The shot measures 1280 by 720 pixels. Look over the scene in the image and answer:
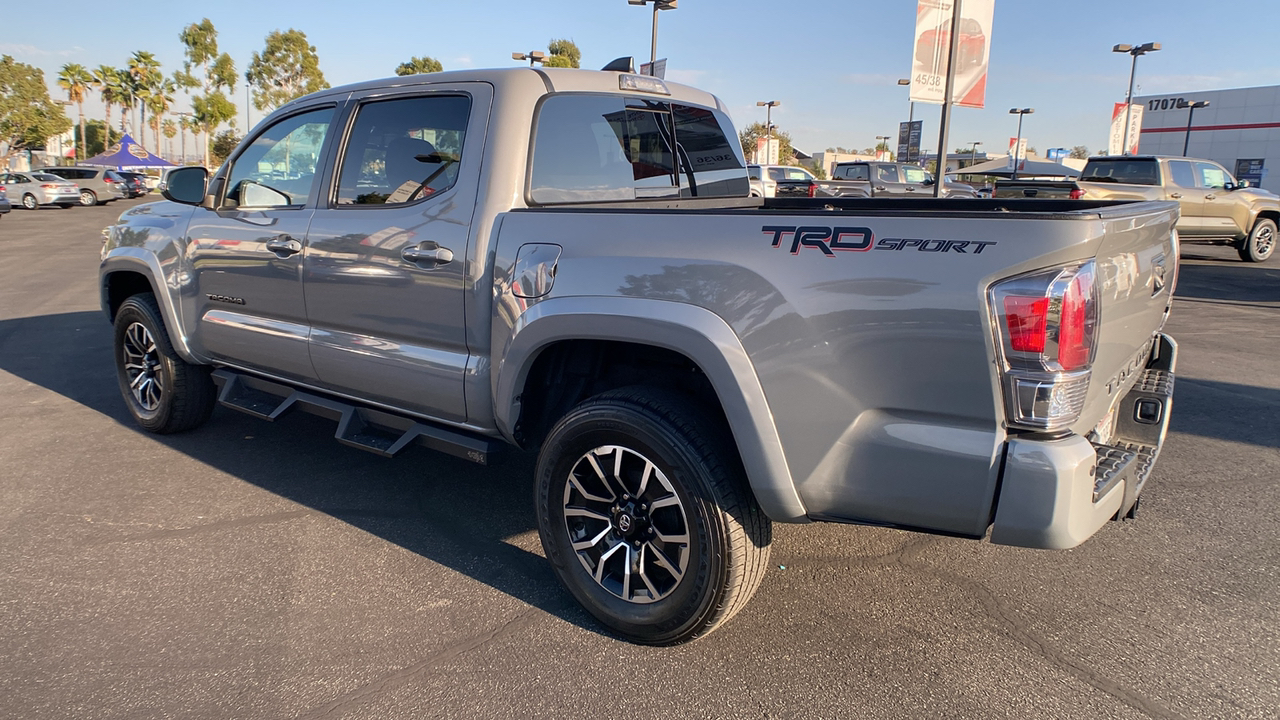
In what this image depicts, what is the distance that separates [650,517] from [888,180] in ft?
70.5

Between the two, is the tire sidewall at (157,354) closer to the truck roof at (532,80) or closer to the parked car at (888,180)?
the truck roof at (532,80)

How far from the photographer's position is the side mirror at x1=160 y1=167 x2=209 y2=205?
4.51 metres

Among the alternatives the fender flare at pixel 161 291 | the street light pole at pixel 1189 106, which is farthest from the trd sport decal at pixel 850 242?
the street light pole at pixel 1189 106

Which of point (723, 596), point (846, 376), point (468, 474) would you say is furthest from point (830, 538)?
point (468, 474)

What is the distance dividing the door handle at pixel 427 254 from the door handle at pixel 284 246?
0.81m

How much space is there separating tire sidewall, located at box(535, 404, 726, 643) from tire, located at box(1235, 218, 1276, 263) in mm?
17605

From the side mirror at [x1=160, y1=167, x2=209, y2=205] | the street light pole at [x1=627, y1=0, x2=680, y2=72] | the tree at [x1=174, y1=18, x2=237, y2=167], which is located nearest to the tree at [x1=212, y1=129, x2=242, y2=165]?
the tree at [x1=174, y1=18, x2=237, y2=167]

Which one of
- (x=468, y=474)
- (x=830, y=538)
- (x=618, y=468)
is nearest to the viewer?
(x=618, y=468)

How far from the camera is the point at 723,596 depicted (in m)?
2.66

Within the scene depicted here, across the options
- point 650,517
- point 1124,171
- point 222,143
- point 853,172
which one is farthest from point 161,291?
point 222,143

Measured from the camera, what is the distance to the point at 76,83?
235 ft

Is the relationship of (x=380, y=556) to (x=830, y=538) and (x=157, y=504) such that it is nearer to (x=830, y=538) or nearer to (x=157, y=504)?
(x=157, y=504)

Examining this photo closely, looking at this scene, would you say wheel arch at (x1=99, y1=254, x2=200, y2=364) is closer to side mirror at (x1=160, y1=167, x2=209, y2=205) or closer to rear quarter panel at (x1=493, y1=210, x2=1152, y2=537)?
side mirror at (x1=160, y1=167, x2=209, y2=205)

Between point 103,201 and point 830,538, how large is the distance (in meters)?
41.4
